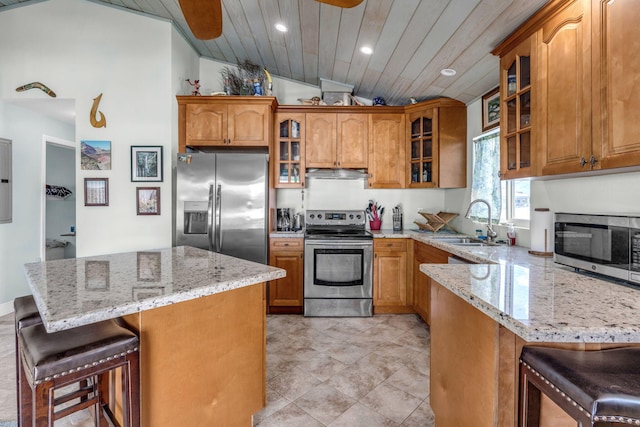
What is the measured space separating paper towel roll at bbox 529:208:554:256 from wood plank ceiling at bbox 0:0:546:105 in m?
1.26

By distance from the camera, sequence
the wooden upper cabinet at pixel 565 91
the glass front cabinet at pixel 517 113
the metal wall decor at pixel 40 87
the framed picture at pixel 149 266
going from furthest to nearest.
Answer: the metal wall decor at pixel 40 87 < the glass front cabinet at pixel 517 113 < the wooden upper cabinet at pixel 565 91 < the framed picture at pixel 149 266

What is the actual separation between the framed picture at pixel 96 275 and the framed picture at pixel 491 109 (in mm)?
3163

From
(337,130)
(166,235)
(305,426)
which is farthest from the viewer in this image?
(337,130)

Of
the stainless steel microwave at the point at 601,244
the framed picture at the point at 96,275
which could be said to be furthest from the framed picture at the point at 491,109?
the framed picture at the point at 96,275

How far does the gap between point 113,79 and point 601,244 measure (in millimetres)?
4346

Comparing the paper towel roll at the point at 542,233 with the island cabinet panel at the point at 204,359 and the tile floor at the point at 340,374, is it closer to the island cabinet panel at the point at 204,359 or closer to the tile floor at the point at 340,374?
the tile floor at the point at 340,374

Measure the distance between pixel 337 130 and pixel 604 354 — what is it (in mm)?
3147

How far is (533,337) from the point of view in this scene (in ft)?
2.74

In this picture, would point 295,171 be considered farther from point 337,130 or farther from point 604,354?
point 604,354

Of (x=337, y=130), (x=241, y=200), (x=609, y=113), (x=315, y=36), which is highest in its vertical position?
(x=315, y=36)

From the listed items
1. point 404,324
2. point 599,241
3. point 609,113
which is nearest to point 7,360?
point 404,324

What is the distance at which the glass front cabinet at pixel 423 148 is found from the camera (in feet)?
11.4

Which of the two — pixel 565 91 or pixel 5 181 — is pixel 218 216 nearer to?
pixel 5 181

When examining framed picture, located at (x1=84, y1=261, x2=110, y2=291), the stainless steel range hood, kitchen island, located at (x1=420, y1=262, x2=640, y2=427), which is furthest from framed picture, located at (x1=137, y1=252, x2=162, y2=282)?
the stainless steel range hood
